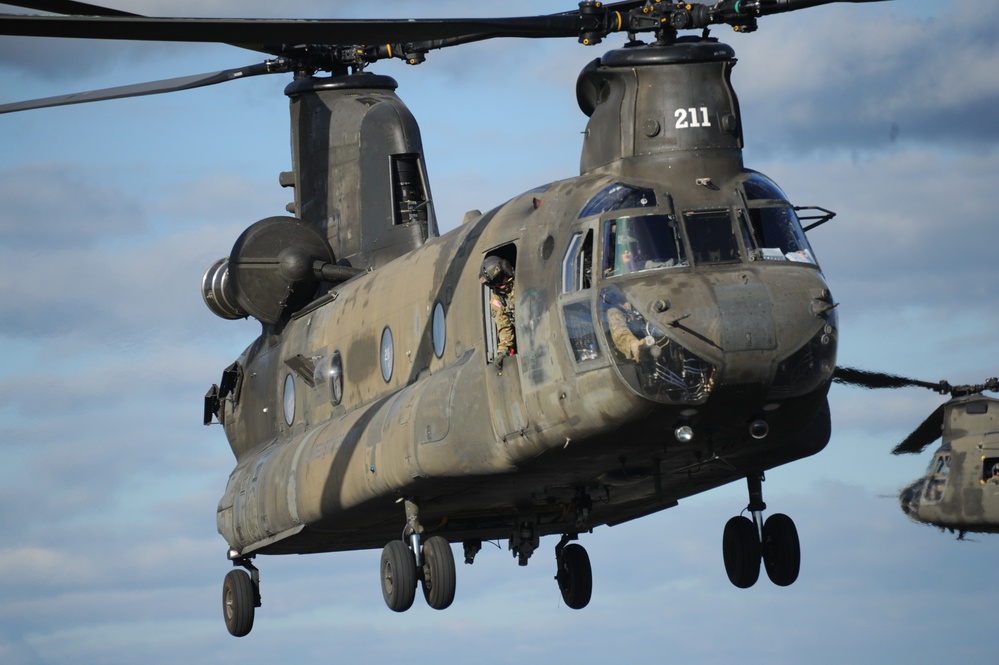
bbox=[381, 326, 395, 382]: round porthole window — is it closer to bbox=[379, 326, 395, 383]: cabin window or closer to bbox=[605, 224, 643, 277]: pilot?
bbox=[379, 326, 395, 383]: cabin window

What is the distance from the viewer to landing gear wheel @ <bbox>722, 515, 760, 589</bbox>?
21984 millimetres

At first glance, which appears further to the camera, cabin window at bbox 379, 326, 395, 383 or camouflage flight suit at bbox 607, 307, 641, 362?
cabin window at bbox 379, 326, 395, 383

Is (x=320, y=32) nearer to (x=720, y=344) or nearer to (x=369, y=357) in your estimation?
(x=720, y=344)

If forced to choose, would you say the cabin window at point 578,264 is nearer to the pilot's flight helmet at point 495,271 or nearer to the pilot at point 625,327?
the pilot at point 625,327

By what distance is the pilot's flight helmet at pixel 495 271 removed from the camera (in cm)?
2069

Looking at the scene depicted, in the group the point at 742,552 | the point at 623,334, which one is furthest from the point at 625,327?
the point at 742,552

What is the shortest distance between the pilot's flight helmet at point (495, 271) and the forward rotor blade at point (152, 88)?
25.2ft

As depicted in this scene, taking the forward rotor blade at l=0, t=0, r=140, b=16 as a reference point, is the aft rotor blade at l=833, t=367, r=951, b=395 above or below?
below

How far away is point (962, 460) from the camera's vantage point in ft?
100

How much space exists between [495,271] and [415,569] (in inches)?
149

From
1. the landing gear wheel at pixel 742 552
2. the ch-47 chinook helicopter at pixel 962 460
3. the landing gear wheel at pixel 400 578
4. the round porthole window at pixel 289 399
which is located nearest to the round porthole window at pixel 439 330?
the landing gear wheel at pixel 400 578

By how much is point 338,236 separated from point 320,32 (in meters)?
10.1

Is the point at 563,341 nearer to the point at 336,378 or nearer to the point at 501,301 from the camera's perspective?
the point at 501,301

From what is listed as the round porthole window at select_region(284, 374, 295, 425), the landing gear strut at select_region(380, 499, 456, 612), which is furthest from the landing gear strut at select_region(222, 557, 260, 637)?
the landing gear strut at select_region(380, 499, 456, 612)
